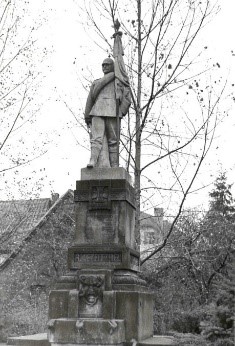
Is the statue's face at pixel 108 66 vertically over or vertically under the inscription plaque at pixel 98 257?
over

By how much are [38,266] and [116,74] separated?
49.9 ft

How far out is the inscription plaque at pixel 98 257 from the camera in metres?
8.80

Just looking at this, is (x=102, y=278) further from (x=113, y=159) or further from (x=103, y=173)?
(x=113, y=159)

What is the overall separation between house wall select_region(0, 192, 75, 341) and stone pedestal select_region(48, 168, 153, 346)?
11495 mm

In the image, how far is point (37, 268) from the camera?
77.0 feet

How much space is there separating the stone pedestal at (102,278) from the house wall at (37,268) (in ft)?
37.7

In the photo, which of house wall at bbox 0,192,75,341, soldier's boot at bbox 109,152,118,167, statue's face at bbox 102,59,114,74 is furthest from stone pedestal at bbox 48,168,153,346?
house wall at bbox 0,192,75,341

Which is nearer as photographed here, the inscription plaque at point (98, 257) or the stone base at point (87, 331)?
the stone base at point (87, 331)

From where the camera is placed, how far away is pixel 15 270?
22.4 meters

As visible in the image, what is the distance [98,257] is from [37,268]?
15.2m

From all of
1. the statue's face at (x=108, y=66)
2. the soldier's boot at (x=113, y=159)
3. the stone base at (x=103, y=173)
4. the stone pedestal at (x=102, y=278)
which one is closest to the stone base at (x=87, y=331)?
the stone pedestal at (x=102, y=278)

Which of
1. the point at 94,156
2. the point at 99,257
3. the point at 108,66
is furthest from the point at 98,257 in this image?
the point at 108,66

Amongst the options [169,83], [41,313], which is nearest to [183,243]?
[169,83]

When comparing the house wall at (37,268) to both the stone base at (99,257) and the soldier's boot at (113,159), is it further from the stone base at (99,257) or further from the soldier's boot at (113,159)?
the stone base at (99,257)
